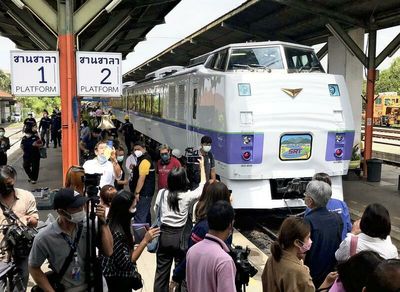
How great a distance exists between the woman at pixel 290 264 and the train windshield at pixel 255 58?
615 centimetres

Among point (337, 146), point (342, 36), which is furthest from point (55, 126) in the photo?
point (337, 146)

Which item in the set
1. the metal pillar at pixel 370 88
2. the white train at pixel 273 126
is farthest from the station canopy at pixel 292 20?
the white train at pixel 273 126

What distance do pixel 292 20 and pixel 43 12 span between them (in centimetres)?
1004

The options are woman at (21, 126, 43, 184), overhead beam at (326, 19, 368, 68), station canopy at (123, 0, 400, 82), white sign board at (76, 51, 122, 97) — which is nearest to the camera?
white sign board at (76, 51, 122, 97)

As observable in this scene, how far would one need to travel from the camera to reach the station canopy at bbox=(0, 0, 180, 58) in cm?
708

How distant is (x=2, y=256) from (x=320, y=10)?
11.1 m

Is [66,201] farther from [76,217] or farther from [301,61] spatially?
[301,61]

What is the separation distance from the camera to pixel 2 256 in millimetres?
4191

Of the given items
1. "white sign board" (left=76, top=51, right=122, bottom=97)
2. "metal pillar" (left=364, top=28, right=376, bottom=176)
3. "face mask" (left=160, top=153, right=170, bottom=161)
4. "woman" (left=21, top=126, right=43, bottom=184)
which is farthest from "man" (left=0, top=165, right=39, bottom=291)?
"metal pillar" (left=364, top=28, right=376, bottom=176)

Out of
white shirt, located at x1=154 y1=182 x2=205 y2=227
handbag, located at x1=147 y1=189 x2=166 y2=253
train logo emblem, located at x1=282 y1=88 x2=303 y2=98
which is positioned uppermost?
train logo emblem, located at x1=282 y1=88 x2=303 y2=98

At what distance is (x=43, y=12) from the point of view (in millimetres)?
6984

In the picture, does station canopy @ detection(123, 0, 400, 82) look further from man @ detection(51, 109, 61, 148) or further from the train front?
man @ detection(51, 109, 61, 148)

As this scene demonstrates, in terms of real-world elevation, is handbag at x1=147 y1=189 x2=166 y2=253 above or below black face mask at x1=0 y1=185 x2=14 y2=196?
below

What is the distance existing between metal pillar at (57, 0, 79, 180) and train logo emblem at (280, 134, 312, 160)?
3.57 meters
